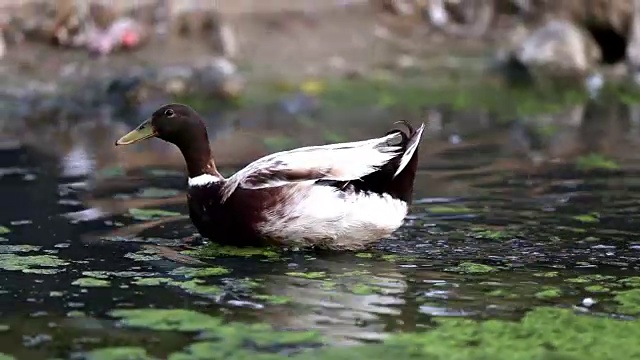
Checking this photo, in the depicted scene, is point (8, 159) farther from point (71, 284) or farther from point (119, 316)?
point (119, 316)

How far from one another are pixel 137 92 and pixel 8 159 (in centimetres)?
480

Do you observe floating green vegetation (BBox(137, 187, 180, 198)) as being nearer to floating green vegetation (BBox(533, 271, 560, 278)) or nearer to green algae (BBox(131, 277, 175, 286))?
green algae (BBox(131, 277, 175, 286))

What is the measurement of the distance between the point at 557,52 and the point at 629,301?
46.3ft

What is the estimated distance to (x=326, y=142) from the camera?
12.8 metres

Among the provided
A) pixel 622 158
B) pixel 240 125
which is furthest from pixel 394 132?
pixel 240 125

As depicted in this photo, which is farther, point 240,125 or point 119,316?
point 240,125

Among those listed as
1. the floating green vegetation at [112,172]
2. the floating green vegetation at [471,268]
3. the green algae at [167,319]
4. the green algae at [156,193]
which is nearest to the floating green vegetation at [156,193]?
the green algae at [156,193]

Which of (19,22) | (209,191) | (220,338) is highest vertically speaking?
(19,22)

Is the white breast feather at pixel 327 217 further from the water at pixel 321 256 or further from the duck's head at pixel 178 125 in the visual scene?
the duck's head at pixel 178 125

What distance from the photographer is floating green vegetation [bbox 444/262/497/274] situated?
6402 mm

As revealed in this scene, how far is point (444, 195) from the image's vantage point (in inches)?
362

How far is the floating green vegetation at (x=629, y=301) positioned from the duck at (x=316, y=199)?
1564 millimetres

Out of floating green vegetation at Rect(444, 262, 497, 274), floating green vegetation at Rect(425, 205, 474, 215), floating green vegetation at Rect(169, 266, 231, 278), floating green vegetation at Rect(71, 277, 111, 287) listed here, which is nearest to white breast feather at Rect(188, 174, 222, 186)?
floating green vegetation at Rect(169, 266, 231, 278)

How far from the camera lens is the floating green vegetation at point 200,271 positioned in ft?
20.9
